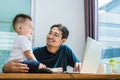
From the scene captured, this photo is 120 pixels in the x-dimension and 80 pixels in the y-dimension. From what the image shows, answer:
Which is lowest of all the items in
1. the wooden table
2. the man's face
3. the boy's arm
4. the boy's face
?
the wooden table

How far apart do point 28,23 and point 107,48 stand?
5.24ft

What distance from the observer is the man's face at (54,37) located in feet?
7.32

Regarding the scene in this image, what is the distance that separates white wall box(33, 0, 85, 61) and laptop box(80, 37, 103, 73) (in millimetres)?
1861

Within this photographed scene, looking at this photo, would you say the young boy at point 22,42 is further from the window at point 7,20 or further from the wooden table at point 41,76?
the window at point 7,20

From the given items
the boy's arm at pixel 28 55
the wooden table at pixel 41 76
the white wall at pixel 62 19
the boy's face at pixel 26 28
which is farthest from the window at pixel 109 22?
the wooden table at pixel 41 76

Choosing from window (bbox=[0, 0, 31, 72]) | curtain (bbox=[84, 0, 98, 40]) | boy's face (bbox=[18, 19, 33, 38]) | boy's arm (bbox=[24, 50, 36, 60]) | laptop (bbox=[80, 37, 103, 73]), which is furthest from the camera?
curtain (bbox=[84, 0, 98, 40])

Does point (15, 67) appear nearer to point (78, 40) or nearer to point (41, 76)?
point (41, 76)

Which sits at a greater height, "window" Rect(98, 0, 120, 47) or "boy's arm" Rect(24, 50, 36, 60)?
"window" Rect(98, 0, 120, 47)

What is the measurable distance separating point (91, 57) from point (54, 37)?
2.56ft

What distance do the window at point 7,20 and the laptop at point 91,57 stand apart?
187 centimetres

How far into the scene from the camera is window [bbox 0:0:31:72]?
3.16m

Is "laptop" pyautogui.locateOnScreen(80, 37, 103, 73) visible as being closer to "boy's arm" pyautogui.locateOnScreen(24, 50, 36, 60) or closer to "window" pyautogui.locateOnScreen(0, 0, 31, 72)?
"boy's arm" pyautogui.locateOnScreen(24, 50, 36, 60)

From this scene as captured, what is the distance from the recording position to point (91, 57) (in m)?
1.51

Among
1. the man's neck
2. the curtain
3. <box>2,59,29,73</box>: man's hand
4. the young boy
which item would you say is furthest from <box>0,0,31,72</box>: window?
<box>2,59,29,73</box>: man's hand
